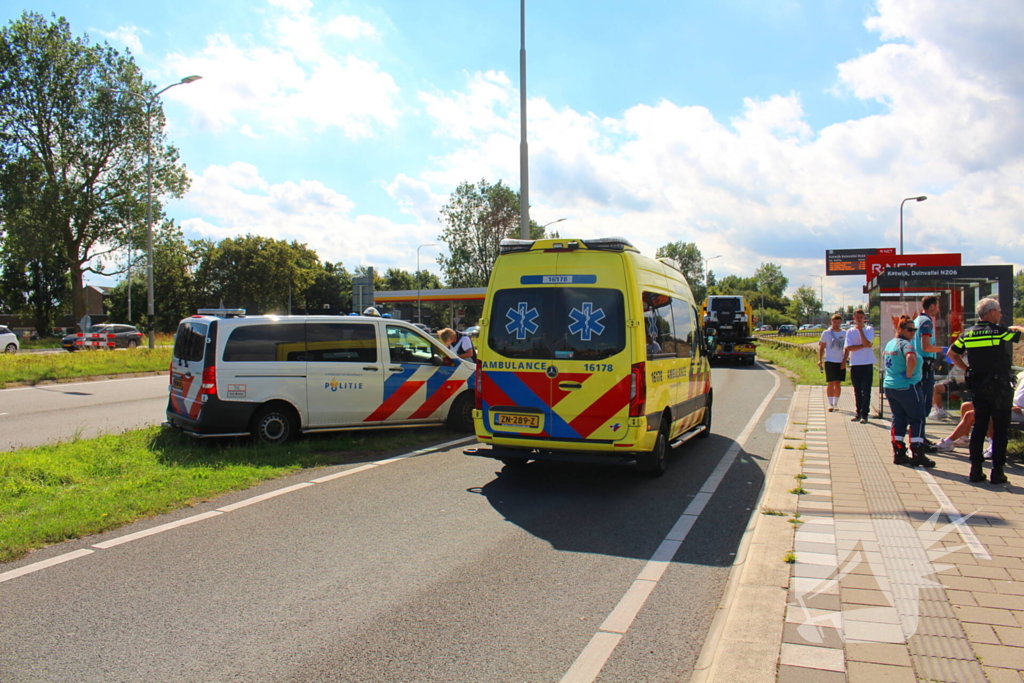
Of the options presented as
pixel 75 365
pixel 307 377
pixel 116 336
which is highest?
pixel 116 336

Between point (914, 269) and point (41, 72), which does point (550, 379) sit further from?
point (41, 72)

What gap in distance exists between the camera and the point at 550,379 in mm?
7426

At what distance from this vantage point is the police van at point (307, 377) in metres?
9.30

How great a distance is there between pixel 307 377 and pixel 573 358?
13.5ft

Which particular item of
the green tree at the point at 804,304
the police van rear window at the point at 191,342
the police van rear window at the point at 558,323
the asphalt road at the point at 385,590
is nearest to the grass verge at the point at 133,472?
the asphalt road at the point at 385,590

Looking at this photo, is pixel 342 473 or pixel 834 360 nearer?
pixel 342 473

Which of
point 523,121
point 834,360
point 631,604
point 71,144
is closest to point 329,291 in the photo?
point 71,144

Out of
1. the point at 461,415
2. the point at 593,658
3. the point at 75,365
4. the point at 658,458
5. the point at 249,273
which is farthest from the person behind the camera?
the point at 249,273

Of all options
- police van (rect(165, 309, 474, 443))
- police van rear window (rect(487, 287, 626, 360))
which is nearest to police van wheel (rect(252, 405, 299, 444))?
police van (rect(165, 309, 474, 443))

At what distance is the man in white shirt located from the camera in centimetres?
1198

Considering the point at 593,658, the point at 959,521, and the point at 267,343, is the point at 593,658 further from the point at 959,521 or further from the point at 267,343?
the point at 267,343

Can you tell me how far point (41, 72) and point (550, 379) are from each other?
147 feet

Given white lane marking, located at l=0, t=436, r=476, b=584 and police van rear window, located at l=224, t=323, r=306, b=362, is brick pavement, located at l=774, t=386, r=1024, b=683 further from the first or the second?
police van rear window, located at l=224, t=323, r=306, b=362

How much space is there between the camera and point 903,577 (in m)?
4.50
